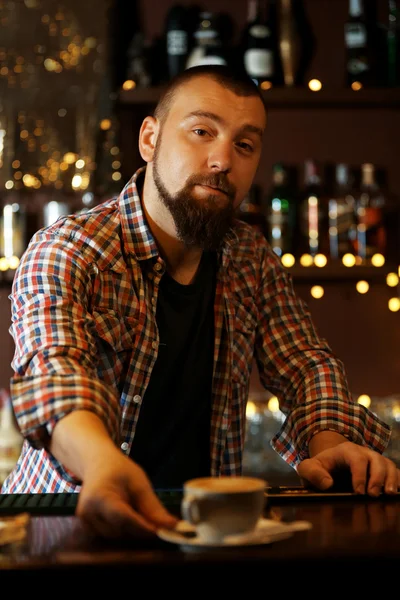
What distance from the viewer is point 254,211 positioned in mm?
2805

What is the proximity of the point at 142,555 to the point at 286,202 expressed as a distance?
Result: 2148mm

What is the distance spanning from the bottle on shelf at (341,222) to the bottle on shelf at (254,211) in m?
0.21

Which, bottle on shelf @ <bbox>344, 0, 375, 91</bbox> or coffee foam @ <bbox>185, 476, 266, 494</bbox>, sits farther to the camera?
bottle on shelf @ <bbox>344, 0, 375, 91</bbox>

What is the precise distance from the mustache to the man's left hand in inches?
21.3

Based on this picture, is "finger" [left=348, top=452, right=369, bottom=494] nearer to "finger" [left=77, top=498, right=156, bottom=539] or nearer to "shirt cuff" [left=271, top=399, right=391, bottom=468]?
"shirt cuff" [left=271, top=399, right=391, bottom=468]

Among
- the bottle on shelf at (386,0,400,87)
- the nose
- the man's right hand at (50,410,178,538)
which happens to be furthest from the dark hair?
the bottle on shelf at (386,0,400,87)

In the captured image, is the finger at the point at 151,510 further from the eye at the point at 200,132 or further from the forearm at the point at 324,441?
the eye at the point at 200,132

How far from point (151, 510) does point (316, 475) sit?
1.24ft

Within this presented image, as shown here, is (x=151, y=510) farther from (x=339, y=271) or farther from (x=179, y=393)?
(x=339, y=271)

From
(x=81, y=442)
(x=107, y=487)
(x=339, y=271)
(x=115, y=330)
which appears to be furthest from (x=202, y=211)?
(x=339, y=271)

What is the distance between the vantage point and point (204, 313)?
1689 millimetres

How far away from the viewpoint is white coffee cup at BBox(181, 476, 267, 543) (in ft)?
2.66

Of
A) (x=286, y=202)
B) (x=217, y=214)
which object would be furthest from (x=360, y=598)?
(x=286, y=202)

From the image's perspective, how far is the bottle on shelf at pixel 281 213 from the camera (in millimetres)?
2766
